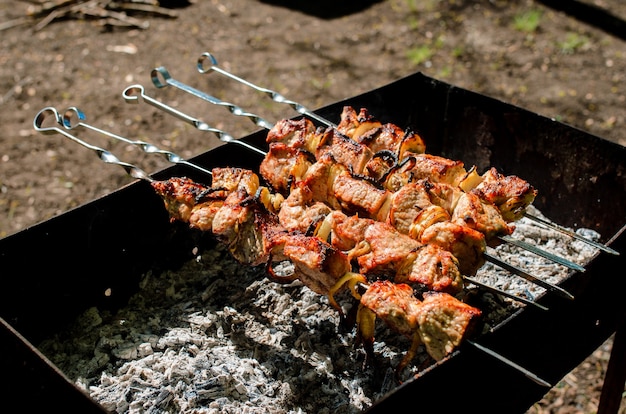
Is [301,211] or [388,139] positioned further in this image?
[388,139]

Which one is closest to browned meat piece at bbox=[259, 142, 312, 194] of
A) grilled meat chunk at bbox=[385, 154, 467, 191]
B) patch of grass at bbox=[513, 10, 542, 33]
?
grilled meat chunk at bbox=[385, 154, 467, 191]

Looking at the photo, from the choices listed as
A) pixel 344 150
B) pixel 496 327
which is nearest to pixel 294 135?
pixel 344 150

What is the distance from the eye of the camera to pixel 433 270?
2285 millimetres

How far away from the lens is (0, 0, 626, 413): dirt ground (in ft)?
20.5

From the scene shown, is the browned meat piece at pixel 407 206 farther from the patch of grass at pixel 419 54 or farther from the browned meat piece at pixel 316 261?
the patch of grass at pixel 419 54

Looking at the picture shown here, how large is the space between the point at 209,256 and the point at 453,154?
1.67 m

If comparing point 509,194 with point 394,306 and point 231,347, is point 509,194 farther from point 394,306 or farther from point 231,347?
point 231,347

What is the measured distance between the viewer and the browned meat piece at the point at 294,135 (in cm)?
314

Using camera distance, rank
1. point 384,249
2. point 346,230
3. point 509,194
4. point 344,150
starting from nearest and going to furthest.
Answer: point 384,249
point 346,230
point 509,194
point 344,150

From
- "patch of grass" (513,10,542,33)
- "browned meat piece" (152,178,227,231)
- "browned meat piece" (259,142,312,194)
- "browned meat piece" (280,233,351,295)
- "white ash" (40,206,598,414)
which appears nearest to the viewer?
"browned meat piece" (280,233,351,295)

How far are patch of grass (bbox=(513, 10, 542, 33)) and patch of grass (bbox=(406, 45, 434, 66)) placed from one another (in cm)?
128

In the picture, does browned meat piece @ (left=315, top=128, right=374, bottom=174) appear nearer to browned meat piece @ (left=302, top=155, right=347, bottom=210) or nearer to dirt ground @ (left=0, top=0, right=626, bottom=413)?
browned meat piece @ (left=302, top=155, right=347, bottom=210)

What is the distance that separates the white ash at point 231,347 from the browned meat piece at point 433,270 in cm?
30

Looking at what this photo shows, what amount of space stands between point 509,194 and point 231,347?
140cm
